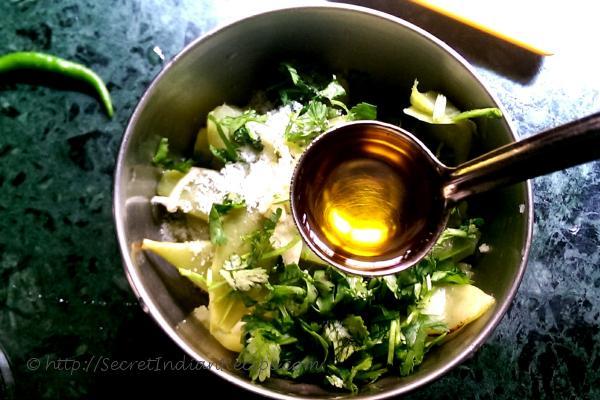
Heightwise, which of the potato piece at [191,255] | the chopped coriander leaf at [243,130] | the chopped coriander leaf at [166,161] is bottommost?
the potato piece at [191,255]

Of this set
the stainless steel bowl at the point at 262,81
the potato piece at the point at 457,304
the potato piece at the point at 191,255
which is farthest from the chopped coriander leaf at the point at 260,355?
the potato piece at the point at 457,304

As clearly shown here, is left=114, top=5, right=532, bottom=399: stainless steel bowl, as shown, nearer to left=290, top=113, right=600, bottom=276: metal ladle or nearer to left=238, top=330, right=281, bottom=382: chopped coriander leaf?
left=238, top=330, right=281, bottom=382: chopped coriander leaf

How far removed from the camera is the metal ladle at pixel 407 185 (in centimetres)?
92

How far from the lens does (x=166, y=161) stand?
1.22 meters

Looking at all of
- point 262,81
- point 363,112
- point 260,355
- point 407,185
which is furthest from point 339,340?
point 262,81

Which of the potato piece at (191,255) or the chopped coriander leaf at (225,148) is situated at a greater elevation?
the chopped coriander leaf at (225,148)

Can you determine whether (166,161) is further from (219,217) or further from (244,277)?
(244,277)

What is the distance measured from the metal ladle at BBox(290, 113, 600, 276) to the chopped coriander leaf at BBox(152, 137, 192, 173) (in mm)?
292

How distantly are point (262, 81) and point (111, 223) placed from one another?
451 mm

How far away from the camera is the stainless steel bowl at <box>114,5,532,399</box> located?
1.06 metres

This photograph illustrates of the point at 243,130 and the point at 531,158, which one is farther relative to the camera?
the point at 243,130

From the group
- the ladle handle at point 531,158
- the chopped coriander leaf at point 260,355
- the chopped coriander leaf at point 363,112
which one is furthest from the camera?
the chopped coriander leaf at point 363,112

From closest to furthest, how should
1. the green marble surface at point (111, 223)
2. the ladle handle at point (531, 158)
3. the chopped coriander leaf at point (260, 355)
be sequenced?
the ladle handle at point (531, 158) → the chopped coriander leaf at point (260, 355) → the green marble surface at point (111, 223)

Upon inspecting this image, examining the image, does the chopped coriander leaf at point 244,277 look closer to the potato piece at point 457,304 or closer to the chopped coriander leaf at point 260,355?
the chopped coriander leaf at point 260,355
